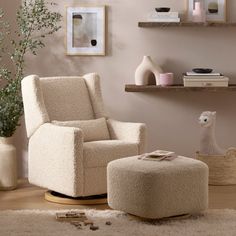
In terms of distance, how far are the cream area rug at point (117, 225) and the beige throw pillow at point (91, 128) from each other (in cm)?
86

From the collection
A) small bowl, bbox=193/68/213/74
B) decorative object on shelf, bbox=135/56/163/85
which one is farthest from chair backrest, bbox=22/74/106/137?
small bowl, bbox=193/68/213/74

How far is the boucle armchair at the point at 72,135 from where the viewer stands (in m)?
5.00

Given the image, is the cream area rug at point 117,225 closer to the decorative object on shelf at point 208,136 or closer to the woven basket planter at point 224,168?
the woven basket planter at point 224,168

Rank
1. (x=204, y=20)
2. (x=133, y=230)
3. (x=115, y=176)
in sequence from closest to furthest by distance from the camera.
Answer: (x=133, y=230), (x=115, y=176), (x=204, y=20)

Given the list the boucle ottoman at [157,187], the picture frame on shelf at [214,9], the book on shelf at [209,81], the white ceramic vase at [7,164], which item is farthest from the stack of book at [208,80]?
the white ceramic vase at [7,164]

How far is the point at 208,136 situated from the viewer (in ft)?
19.3

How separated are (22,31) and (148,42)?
112 centimetres

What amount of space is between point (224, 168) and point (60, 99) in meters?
1.49

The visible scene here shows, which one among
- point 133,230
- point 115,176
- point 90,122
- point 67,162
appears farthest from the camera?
point 90,122

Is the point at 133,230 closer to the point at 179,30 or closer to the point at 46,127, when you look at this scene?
the point at 46,127

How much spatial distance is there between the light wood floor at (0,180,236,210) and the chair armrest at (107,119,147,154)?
585 millimetres

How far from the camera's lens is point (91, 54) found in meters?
6.18

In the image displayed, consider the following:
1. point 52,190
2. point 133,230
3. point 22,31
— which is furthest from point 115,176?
point 22,31

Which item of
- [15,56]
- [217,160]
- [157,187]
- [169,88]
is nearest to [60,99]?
[15,56]
